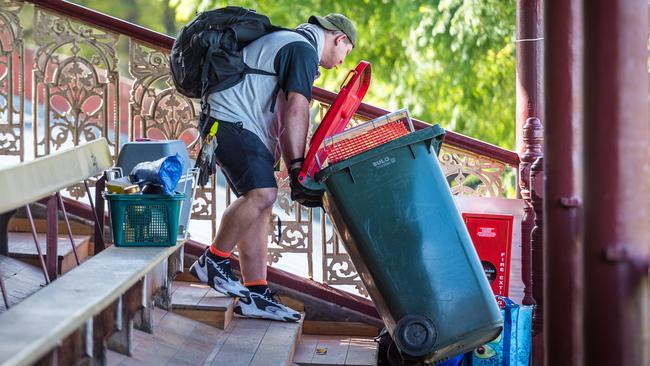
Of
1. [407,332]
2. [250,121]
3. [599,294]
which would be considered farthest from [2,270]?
[599,294]

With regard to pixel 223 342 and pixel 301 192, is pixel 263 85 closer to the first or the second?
pixel 301 192

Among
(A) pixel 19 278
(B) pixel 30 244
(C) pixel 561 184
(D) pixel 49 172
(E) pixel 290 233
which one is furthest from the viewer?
(E) pixel 290 233

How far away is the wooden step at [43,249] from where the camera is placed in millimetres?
6527

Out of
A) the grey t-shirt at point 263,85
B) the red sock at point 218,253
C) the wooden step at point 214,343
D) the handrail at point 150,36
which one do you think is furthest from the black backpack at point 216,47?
the wooden step at point 214,343

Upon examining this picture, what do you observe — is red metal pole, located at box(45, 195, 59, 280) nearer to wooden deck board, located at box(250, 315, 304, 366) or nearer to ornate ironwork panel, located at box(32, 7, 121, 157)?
wooden deck board, located at box(250, 315, 304, 366)

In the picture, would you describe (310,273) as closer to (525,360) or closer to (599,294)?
(525,360)

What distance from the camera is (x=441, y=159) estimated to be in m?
7.35

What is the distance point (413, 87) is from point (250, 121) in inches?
390

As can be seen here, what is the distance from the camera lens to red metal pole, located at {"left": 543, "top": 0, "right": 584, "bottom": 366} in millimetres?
4617

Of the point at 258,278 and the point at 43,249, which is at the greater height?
the point at 43,249

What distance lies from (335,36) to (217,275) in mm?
1572

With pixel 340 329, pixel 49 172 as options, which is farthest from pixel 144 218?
pixel 340 329

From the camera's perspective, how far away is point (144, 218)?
18.3 feet

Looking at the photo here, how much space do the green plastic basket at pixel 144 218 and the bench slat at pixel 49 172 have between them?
0.82 feet
